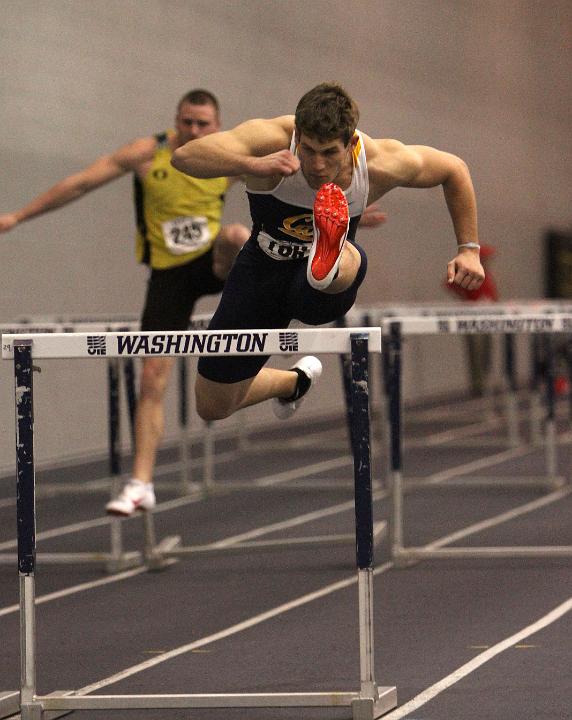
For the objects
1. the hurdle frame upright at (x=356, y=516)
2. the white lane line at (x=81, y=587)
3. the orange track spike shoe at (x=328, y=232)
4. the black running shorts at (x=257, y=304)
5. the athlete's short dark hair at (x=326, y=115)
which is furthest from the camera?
the white lane line at (x=81, y=587)

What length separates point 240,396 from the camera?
15.5 ft

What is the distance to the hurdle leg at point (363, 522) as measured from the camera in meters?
3.55

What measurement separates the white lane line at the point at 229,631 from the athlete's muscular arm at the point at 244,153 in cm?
150

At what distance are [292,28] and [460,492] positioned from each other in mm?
5844

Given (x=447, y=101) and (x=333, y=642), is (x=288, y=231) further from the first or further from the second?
(x=447, y=101)

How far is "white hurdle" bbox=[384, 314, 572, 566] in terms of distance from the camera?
5781mm

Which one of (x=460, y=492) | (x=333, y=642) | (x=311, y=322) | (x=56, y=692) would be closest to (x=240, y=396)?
(x=311, y=322)

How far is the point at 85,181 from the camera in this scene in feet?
19.8

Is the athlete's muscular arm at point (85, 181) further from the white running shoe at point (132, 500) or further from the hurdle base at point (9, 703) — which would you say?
the hurdle base at point (9, 703)

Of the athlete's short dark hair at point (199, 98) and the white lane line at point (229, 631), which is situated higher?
the athlete's short dark hair at point (199, 98)

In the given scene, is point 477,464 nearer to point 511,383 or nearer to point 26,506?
point 511,383

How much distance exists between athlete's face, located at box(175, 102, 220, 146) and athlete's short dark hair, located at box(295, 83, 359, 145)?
2180 millimetres

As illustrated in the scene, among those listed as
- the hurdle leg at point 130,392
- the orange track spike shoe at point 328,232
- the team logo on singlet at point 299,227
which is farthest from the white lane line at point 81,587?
the orange track spike shoe at point 328,232

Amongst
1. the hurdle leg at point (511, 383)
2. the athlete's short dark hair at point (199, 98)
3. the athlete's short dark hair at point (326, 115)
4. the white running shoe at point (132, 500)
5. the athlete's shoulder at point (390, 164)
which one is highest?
the athlete's short dark hair at point (199, 98)
